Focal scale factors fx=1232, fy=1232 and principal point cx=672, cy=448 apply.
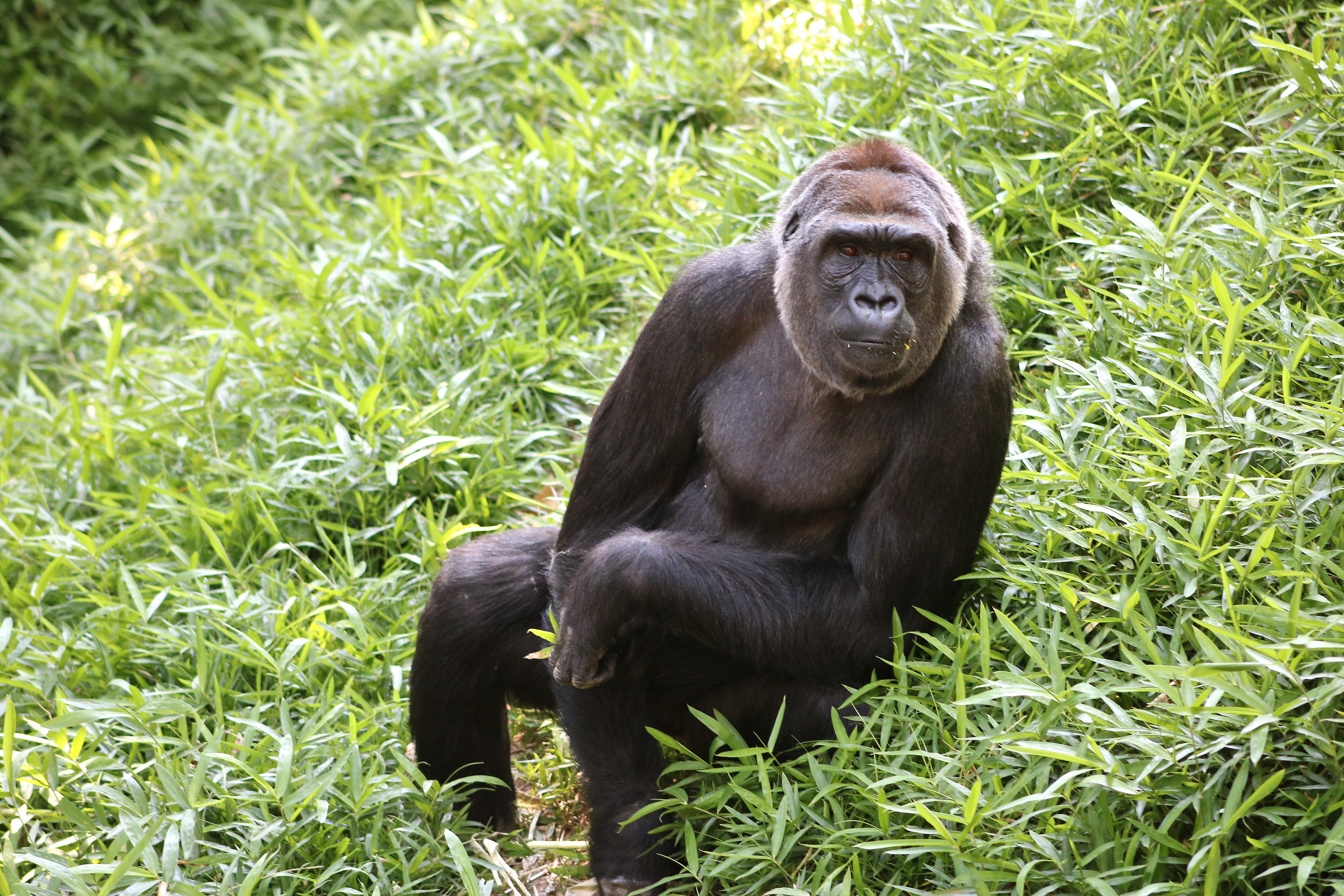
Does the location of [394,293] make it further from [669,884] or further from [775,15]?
[669,884]

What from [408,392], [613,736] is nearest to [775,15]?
[408,392]

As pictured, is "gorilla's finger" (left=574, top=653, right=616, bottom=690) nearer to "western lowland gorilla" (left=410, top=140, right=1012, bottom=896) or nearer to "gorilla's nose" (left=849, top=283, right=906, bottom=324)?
"western lowland gorilla" (left=410, top=140, right=1012, bottom=896)

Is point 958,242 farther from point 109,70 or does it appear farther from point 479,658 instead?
point 109,70

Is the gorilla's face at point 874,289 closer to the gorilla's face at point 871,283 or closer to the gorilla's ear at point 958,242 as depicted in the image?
the gorilla's face at point 871,283

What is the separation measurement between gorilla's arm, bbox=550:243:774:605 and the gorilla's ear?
0.51m

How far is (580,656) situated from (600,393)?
1845mm

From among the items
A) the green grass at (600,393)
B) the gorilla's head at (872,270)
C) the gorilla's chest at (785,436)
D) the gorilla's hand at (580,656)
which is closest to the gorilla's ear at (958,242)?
the gorilla's head at (872,270)

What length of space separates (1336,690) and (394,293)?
4150 mm

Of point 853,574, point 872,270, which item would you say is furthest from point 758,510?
point 872,270

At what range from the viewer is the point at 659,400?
11.7ft

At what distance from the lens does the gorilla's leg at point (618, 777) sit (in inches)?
131

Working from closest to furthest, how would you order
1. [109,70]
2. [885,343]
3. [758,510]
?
[885,343], [758,510], [109,70]

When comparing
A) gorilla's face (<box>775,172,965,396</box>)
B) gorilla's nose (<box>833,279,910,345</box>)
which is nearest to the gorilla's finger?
gorilla's face (<box>775,172,965,396</box>)

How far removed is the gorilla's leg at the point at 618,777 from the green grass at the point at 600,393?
129 mm
